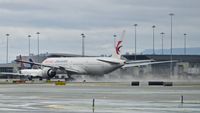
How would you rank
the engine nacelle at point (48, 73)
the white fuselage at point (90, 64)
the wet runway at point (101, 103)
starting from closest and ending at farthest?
the wet runway at point (101, 103) → the white fuselage at point (90, 64) → the engine nacelle at point (48, 73)

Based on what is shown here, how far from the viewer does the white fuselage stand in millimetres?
112250

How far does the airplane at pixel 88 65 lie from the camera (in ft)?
370

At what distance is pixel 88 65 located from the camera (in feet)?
382

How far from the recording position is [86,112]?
109ft

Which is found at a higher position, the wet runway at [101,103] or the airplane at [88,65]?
the airplane at [88,65]

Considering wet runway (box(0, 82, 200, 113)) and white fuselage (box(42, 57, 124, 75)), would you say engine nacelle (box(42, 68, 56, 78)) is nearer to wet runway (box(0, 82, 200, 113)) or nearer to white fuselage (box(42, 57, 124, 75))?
white fuselage (box(42, 57, 124, 75))

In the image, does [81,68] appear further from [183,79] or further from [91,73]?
[183,79]

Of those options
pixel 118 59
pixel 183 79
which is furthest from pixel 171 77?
pixel 118 59

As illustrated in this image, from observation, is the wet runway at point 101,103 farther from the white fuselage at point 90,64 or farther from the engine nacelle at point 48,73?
the engine nacelle at point 48,73

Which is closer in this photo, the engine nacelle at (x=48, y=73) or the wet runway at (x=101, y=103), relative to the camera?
the wet runway at (x=101, y=103)

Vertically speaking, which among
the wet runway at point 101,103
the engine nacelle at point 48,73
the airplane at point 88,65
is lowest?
the wet runway at point 101,103

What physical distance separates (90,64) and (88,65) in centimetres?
60

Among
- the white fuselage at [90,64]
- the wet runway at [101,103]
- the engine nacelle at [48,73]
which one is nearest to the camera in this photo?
the wet runway at [101,103]

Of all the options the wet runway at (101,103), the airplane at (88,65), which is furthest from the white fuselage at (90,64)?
the wet runway at (101,103)
